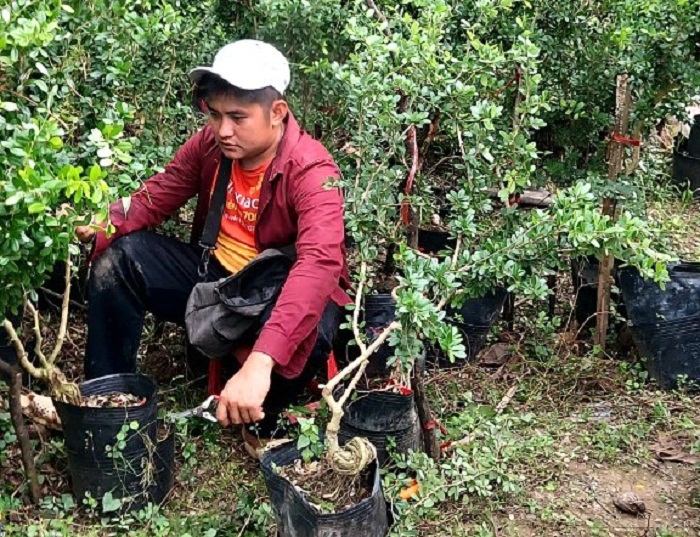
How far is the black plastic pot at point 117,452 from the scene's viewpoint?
2.96m

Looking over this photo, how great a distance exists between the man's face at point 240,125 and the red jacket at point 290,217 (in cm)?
10

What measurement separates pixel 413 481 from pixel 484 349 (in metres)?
1.32

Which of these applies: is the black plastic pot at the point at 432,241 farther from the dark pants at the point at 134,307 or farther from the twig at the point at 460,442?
the twig at the point at 460,442

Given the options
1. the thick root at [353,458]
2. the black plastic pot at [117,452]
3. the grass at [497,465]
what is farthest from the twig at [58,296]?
the thick root at [353,458]

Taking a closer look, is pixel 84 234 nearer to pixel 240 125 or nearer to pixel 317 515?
pixel 240 125

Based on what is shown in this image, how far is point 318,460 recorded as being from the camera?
2.89m

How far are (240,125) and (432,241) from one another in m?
1.54

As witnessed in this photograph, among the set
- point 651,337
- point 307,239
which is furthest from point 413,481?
point 651,337

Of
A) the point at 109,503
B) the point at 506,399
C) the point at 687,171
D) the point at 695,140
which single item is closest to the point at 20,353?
the point at 109,503

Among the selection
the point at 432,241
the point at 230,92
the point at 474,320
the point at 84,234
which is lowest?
the point at 474,320

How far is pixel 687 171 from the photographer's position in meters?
6.85

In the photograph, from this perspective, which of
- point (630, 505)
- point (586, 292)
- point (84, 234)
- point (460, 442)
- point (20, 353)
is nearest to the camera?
point (20, 353)

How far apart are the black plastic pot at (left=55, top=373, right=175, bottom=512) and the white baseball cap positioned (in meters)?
1.14

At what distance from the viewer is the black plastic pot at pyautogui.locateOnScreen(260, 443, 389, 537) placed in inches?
104
